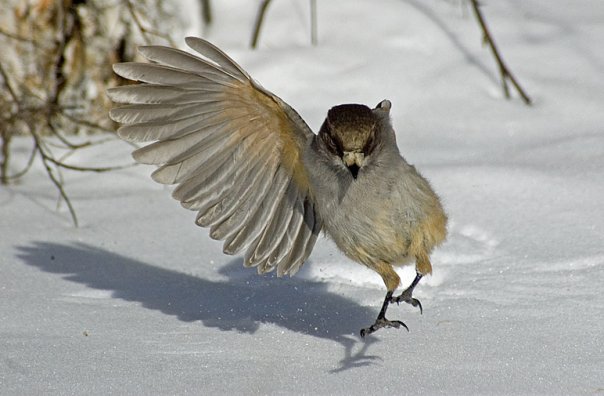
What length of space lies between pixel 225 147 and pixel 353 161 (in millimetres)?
615

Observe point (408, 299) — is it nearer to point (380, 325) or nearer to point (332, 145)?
point (380, 325)

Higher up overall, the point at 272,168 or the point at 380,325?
the point at 272,168

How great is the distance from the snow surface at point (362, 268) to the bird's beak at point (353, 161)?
2.01 ft

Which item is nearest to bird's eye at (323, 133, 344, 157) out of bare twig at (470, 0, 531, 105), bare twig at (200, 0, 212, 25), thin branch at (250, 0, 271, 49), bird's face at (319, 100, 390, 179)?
bird's face at (319, 100, 390, 179)

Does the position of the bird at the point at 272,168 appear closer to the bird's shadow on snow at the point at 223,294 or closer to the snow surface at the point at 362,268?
the bird's shadow on snow at the point at 223,294

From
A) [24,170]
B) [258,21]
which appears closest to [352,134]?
[24,170]

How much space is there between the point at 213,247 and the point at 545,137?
1.92m

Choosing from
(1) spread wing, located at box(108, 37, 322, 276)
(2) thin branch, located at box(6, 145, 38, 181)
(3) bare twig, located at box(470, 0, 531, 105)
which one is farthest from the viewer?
(3) bare twig, located at box(470, 0, 531, 105)

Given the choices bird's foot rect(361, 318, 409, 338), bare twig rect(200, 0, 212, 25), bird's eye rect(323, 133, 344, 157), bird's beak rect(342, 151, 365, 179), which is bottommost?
bird's foot rect(361, 318, 409, 338)

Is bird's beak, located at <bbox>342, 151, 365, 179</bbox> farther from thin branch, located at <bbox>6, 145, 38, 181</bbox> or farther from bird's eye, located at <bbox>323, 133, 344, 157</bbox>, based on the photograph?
thin branch, located at <bbox>6, 145, 38, 181</bbox>

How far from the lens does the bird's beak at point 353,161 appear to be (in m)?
3.12

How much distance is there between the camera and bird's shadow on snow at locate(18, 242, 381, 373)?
3447 mm

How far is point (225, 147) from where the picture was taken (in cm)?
352

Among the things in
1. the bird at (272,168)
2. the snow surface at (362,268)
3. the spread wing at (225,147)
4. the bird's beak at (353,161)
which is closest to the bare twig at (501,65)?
the snow surface at (362,268)
